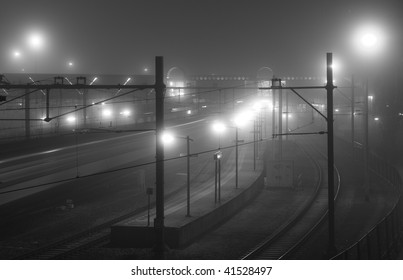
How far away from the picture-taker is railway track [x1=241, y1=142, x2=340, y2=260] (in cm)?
1909

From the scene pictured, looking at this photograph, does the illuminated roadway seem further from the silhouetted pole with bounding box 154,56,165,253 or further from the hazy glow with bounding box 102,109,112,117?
the hazy glow with bounding box 102,109,112,117

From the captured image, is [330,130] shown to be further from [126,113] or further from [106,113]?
[126,113]

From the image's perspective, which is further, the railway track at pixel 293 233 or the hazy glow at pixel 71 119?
the hazy glow at pixel 71 119

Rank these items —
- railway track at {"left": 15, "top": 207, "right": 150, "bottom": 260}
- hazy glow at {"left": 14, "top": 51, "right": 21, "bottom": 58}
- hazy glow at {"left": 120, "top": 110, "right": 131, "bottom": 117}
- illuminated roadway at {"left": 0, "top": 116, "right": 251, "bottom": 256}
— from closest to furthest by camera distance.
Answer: railway track at {"left": 15, "top": 207, "right": 150, "bottom": 260} < illuminated roadway at {"left": 0, "top": 116, "right": 251, "bottom": 256} < hazy glow at {"left": 120, "top": 110, "right": 131, "bottom": 117} < hazy glow at {"left": 14, "top": 51, "right": 21, "bottom": 58}

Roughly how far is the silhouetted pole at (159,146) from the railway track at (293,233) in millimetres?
4043

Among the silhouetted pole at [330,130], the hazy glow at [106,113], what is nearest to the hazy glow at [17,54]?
the hazy glow at [106,113]

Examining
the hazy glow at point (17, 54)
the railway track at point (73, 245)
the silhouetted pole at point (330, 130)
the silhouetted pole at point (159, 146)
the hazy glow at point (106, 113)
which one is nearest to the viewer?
the silhouetted pole at point (159, 146)

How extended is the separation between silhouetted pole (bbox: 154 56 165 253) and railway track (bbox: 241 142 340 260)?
4.04m

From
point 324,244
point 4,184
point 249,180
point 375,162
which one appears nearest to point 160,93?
point 324,244

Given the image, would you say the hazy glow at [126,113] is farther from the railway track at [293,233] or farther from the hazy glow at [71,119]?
the railway track at [293,233]

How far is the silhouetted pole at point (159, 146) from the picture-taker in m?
14.9

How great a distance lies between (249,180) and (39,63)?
257ft

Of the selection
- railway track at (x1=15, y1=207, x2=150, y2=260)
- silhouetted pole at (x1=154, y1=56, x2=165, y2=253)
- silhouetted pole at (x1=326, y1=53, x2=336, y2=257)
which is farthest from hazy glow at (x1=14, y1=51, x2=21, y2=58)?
silhouetted pole at (x1=326, y1=53, x2=336, y2=257)

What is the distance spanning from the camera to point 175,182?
38438 mm
